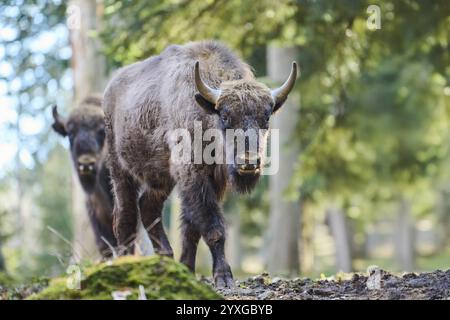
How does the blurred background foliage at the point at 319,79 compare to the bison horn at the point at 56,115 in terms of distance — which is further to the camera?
the blurred background foliage at the point at 319,79

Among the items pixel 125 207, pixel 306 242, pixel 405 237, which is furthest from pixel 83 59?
pixel 405 237

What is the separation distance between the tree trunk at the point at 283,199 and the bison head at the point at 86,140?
8.64m

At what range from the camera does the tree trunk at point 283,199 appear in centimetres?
2086

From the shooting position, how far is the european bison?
12.4 metres

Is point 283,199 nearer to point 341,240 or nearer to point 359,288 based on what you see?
point 341,240

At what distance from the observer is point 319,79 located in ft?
58.6

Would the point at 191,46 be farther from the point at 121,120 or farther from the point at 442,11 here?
the point at 442,11

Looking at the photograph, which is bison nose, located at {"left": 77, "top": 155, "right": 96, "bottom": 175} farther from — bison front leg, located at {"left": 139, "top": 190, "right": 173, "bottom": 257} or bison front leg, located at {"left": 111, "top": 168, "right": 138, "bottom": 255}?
bison front leg, located at {"left": 139, "top": 190, "right": 173, "bottom": 257}

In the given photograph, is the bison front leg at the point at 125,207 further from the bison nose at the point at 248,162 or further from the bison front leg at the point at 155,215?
the bison nose at the point at 248,162

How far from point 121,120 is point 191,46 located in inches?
50.8

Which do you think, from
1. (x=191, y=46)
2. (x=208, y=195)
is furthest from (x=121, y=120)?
(x=208, y=195)

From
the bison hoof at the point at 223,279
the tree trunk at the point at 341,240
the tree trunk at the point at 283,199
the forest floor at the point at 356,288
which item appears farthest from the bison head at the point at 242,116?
the tree trunk at the point at 341,240

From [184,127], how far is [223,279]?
5.91 ft

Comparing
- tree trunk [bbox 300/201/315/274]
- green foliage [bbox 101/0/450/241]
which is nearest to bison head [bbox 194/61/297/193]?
green foliage [bbox 101/0/450/241]
